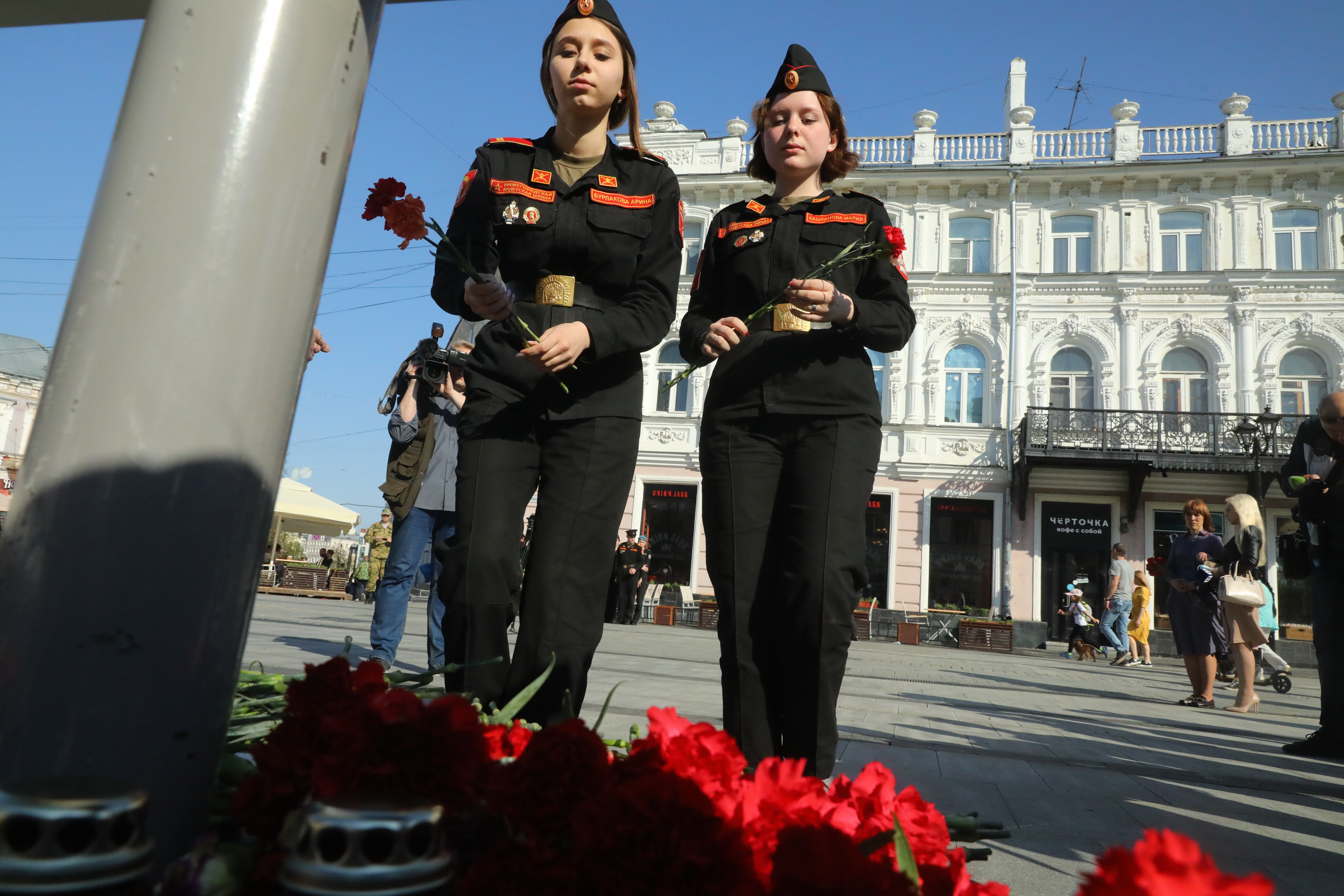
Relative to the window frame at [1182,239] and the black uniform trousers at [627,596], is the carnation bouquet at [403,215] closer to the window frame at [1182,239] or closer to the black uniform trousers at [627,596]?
the black uniform trousers at [627,596]

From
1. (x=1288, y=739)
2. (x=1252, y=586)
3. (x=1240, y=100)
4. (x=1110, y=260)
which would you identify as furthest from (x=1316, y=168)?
(x=1288, y=739)

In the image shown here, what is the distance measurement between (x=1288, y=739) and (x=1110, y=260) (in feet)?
63.4

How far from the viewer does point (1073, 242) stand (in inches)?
899

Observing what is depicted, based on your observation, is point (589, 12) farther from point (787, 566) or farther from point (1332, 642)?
point (1332, 642)

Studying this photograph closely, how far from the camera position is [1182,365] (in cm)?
2175

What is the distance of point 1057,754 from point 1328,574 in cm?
204

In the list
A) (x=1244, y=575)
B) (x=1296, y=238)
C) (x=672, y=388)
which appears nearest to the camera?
(x=1244, y=575)

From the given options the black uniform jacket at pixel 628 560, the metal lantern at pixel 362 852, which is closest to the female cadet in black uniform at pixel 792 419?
the metal lantern at pixel 362 852

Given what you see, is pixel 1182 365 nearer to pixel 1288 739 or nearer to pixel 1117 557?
pixel 1117 557

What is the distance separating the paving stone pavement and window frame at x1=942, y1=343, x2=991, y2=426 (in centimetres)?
1304

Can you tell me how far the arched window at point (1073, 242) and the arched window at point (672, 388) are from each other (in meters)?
10.0

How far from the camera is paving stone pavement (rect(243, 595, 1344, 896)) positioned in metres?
2.42

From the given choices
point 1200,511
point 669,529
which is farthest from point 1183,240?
point 1200,511

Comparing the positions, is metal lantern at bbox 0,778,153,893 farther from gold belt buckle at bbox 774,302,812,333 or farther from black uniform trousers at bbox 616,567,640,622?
black uniform trousers at bbox 616,567,640,622
